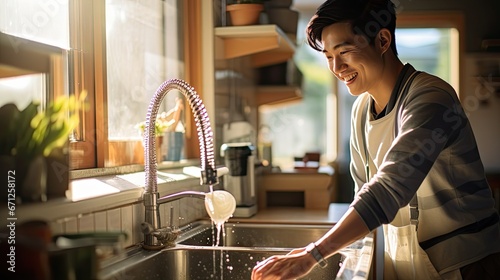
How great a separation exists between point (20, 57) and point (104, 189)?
1.77 feet

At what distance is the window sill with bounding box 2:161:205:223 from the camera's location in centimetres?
84

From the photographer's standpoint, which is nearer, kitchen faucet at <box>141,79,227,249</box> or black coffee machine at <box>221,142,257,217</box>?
kitchen faucet at <box>141,79,227,249</box>

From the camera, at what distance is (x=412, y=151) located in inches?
45.2

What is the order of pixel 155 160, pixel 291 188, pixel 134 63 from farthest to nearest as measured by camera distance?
pixel 291 188 < pixel 134 63 < pixel 155 160

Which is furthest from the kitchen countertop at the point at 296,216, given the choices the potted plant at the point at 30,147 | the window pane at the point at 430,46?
the window pane at the point at 430,46

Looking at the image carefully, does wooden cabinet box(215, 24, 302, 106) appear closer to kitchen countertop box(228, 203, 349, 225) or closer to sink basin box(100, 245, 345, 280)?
kitchen countertop box(228, 203, 349, 225)

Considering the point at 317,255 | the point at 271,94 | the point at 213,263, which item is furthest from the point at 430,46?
the point at 317,255

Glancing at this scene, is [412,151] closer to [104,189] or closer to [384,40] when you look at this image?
[384,40]

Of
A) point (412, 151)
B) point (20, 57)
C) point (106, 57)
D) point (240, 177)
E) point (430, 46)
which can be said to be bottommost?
point (240, 177)

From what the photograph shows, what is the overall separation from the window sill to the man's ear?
67 centimetres

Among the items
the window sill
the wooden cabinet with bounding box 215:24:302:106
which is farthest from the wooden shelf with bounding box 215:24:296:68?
the window sill

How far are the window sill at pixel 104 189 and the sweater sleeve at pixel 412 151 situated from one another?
0.52 metres

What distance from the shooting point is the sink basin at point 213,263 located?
1451 mm

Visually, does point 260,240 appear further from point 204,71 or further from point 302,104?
point 302,104
